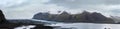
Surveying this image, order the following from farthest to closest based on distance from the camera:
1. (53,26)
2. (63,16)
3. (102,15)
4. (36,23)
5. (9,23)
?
(102,15)
(63,16)
(53,26)
(36,23)
(9,23)

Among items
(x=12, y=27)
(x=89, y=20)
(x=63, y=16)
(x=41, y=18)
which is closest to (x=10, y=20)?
(x=12, y=27)

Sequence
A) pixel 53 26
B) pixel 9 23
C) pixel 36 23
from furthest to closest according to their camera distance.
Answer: pixel 53 26
pixel 36 23
pixel 9 23

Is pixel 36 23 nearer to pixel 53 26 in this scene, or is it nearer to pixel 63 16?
pixel 53 26

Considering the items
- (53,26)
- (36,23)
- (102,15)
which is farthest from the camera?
(102,15)

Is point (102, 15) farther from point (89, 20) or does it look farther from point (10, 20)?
point (10, 20)

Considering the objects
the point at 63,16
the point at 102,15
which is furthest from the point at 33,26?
the point at 102,15

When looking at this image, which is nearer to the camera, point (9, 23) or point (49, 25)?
point (9, 23)

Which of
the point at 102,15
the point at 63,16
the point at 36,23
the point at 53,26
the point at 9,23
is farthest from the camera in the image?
the point at 102,15

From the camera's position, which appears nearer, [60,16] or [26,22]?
[26,22]
